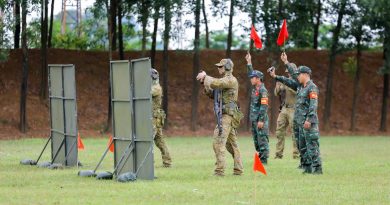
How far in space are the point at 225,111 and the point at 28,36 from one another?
79.7 feet

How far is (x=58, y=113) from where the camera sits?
2292 cm

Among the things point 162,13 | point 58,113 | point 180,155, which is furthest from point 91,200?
point 162,13

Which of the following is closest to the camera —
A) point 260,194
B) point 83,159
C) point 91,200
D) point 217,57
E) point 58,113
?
point 91,200

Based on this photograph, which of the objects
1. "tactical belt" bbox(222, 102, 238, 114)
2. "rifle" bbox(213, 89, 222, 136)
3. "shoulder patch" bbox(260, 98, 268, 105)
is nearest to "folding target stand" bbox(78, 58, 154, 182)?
"rifle" bbox(213, 89, 222, 136)

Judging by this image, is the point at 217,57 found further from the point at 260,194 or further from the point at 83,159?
the point at 260,194

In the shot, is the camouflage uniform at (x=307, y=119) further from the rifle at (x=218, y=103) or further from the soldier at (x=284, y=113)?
the soldier at (x=284, y=113)

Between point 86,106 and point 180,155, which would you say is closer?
point 180,155

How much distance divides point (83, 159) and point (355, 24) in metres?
23.3

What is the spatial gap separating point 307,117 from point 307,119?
0.05m

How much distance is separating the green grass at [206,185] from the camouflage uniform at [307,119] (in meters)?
0.46

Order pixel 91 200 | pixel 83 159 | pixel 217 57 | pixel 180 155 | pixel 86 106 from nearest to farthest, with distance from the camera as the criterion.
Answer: pixel 91 200 → pixel 83 159 → pixel 180 155 → pixel 86 106 → pixel 217 57

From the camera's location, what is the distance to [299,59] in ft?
168

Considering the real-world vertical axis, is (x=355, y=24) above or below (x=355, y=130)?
above

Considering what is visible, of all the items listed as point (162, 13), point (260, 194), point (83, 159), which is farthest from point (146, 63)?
point (162, 13)
